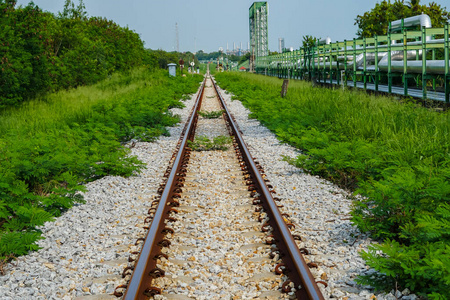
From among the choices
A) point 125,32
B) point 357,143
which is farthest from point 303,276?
point 125,32

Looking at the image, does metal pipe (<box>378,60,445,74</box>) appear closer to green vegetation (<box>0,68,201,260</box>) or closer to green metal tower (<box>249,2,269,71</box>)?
green vegetation (<box>0,68,201,260</box>)

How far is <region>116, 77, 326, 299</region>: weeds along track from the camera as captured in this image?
4.26m

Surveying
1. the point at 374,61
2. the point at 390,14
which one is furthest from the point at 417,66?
the point at 390,14

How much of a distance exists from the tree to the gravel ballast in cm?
3825

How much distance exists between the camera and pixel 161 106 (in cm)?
1873

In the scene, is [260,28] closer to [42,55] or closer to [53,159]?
[42,55]

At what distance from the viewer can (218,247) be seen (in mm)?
5344

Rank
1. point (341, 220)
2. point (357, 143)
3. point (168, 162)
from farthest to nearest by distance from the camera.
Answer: point (168, 162) < point (357, 143) < point (341, 220)

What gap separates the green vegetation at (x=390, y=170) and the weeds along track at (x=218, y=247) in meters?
0.80

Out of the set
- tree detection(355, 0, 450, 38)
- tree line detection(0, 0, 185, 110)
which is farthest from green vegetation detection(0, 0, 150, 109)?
tree detection(355, 0, 450, 38)

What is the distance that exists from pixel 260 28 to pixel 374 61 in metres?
67.4

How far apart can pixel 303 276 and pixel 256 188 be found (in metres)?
3.44

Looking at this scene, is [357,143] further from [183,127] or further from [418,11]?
[418,11]

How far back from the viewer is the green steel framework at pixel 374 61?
13.8 meters
